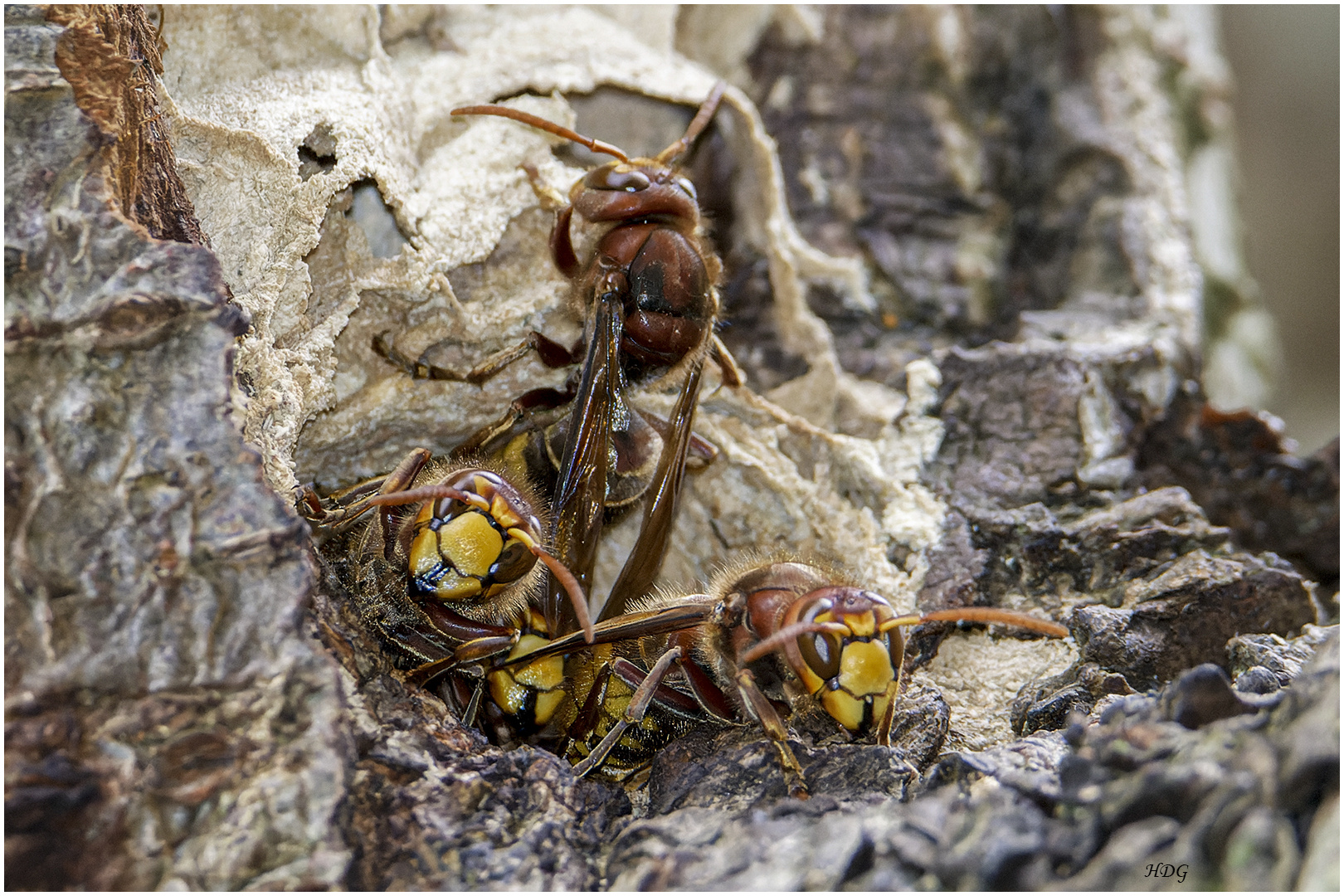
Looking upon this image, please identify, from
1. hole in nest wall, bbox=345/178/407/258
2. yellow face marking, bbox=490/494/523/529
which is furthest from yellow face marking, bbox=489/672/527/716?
hole in nest wall, bbox=345/178/407/258

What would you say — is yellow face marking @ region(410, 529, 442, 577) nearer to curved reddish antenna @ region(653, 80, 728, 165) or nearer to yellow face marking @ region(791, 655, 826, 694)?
yellow face marking @ region(791, 655, 826, 694)

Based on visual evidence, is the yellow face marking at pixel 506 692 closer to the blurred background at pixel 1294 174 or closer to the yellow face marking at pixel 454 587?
the yellow face marking at pixel 454 587

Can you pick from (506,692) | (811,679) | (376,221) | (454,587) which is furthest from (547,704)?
(376,221)

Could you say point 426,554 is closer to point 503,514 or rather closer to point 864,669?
point 503,514

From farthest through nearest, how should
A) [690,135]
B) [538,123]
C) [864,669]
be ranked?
[690,135]
[538,123]
[864,669]

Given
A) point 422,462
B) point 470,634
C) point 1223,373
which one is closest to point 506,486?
point 422,462

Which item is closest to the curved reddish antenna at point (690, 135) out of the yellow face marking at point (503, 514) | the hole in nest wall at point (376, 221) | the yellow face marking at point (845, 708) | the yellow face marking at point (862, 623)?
the hole in nest wall at point (376, 221)

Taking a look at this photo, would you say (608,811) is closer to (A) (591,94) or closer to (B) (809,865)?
(B) (809,865)
